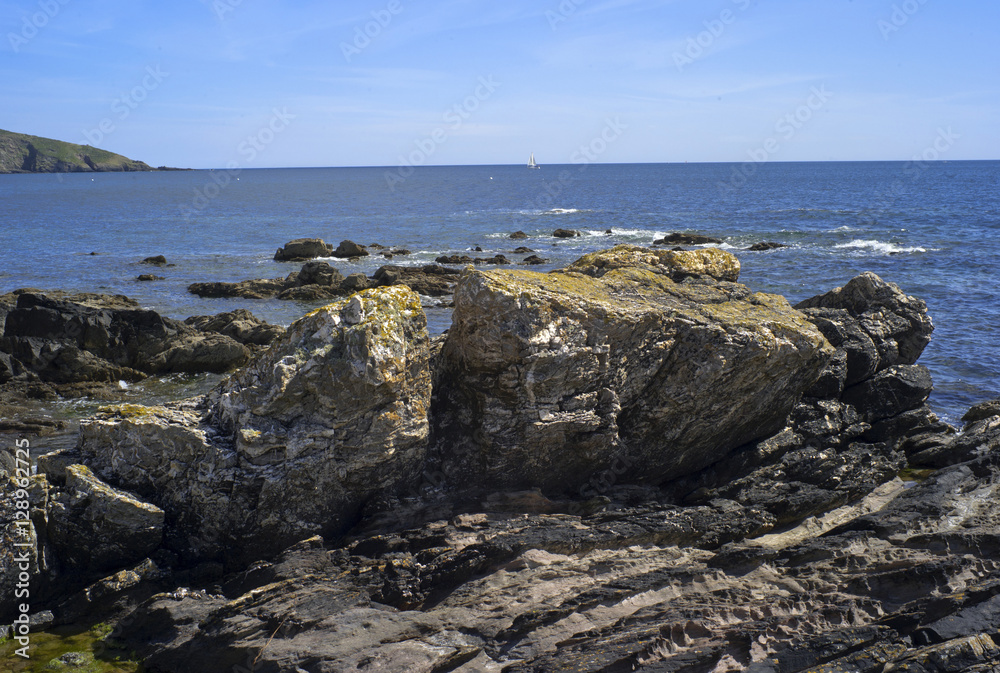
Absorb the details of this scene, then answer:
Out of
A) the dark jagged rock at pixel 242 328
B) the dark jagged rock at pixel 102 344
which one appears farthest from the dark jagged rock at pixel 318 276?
the dark jagged rock at pixel 102 344

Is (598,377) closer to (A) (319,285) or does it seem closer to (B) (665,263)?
(B) (665,263)

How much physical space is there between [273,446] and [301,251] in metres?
45.1

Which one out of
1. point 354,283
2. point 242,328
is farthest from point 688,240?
point 242,328

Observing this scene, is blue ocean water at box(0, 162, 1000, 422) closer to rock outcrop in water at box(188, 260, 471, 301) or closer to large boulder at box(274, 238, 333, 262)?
rock outcrop in water at box(188, 260, 471, 301)

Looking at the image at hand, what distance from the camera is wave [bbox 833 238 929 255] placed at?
52.6 m

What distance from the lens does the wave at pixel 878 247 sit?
52.6 metres

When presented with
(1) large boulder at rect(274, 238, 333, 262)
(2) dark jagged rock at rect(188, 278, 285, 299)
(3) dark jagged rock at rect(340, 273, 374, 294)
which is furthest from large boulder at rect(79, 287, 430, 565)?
(1) large boulder at rect(274, 238, 333, 262)

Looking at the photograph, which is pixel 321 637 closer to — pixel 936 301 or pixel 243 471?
pixel 243 471

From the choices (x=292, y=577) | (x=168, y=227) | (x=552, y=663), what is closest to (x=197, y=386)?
(x=292, y=577)

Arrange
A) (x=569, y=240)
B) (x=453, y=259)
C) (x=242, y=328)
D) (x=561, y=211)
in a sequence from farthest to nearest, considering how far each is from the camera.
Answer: (x=561, y=211) → (x=569, y=240) → (x=453, y=259) → (x=242, y=328)

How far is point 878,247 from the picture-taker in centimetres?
5516

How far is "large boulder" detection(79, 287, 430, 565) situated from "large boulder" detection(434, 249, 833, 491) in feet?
4.31

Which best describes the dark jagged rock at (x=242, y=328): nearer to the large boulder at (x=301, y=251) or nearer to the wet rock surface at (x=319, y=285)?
the wet rock surface at (x=319, y=285)

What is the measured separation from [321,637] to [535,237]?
200 ft
